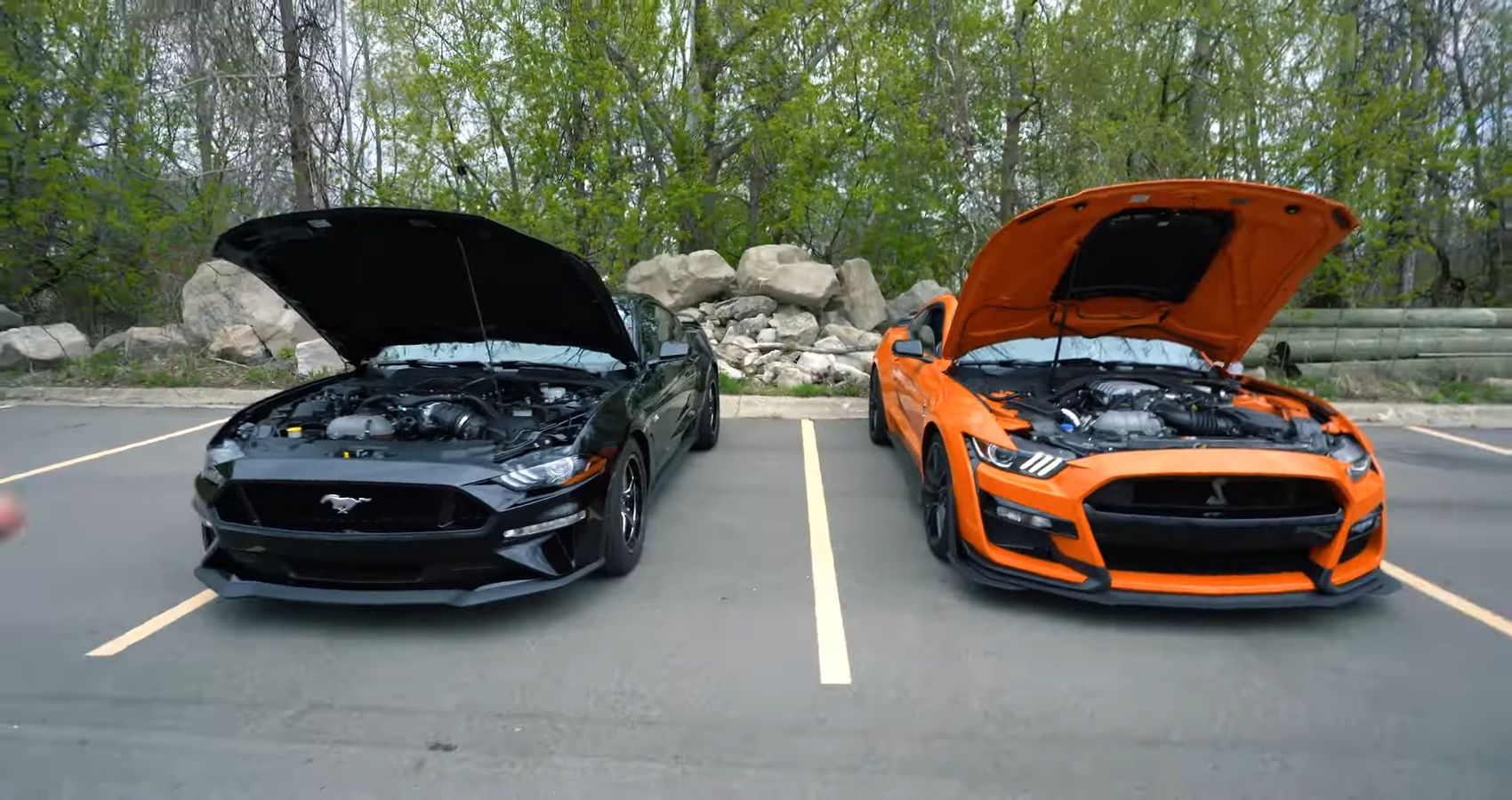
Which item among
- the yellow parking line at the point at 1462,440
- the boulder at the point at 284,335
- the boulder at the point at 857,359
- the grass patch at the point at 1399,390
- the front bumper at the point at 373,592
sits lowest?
the yellow parking line at the point at 1462,440

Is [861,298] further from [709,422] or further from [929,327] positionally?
[929,327]

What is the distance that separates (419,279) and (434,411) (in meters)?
0.92

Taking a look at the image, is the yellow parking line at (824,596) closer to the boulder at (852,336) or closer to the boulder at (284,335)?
the boulder at (852,336)

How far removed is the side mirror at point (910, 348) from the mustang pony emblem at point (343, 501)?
337 cm

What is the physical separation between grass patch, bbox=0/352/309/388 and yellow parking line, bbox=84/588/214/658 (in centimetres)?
640

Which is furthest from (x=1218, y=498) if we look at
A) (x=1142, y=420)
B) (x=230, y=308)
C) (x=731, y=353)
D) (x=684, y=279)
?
(x=230, y=308)

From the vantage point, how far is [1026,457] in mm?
3518

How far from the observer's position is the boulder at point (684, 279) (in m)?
11.5

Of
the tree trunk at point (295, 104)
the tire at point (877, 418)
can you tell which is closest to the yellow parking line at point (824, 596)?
the tire at point (877, 418)

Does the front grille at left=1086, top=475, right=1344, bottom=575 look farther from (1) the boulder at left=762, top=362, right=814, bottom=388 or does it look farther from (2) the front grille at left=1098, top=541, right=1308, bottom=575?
(1) the boulder at left=762, top=362, right=814, bottom=388

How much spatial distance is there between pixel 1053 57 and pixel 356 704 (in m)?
12.1

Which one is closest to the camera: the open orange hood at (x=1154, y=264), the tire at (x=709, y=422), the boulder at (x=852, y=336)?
the open orange hood at (x=1154, y=264)

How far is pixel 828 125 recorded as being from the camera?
12680 mm

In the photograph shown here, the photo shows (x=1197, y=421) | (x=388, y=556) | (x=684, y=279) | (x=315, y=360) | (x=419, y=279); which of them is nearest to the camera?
(x=388, y=556)
